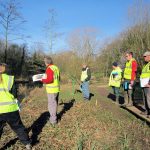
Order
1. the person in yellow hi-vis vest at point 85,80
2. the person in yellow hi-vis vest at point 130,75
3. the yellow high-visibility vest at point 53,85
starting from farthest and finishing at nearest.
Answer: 1. the person in yellow hi-vis vest at point 85,80
2. the person in yellow hi-vis vest at point 130,75
3. the yellow high-visibility vest at point 53,85

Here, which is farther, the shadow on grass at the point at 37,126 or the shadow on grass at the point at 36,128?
the shadow on grass at the point at 37,126

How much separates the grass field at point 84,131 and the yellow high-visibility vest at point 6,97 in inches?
40.8

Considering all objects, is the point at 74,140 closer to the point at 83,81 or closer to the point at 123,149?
the point at 123,149

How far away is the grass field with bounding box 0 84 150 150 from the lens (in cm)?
729

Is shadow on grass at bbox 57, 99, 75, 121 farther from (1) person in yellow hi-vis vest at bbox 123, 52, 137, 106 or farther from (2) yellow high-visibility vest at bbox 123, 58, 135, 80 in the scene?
(2) yellow high-visibility vest at bbox 123, 58, 135, 80

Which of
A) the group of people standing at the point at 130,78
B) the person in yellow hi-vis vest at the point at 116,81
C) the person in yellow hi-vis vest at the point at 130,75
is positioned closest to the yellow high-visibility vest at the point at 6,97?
the group of people standing at the point at 130,78

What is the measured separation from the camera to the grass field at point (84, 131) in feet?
23.9

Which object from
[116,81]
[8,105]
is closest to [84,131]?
[8,105]

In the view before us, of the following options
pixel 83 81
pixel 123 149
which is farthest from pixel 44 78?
pixel 83 81

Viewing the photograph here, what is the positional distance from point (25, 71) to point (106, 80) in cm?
865

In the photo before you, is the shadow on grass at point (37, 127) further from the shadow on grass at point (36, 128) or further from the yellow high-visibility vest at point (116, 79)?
the yellow high-visibility vest at point (116, 79)

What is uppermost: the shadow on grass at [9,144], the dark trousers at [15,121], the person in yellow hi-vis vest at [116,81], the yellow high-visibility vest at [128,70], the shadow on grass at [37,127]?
the yellow high-visibility vest at [128,70]

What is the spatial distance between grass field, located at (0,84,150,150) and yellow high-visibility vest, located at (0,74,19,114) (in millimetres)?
1036

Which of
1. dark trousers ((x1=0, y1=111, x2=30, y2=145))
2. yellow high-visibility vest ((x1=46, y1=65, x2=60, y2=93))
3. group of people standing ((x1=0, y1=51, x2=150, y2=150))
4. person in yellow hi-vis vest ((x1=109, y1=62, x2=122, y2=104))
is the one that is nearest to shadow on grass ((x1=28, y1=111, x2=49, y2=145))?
group of people standing ((x1=0, y1=51, x2=150, y2=150))
